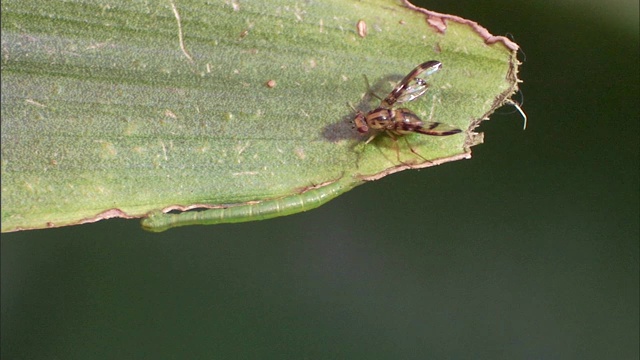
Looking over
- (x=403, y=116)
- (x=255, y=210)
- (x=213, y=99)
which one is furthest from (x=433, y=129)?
(x=213, y=99)

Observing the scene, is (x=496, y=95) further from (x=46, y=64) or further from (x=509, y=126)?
(x=46, y=64)

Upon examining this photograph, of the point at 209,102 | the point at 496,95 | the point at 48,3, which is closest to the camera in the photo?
the point at 48,3

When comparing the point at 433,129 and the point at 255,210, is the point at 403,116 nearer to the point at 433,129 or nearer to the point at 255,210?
the point at 433,129

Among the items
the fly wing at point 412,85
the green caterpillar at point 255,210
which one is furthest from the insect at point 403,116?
the green caterpillar at point 255,210

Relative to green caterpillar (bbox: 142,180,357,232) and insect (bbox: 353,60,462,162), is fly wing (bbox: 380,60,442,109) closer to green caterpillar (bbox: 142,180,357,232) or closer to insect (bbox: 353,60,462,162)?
insect (bbox: 353,60,462,162)

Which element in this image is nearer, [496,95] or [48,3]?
[48,3]

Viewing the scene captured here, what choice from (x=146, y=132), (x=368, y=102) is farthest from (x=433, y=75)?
(x=146, y=132)

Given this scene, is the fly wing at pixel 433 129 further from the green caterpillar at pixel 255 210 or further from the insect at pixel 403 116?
the green caterpillar at pixel 255 210
